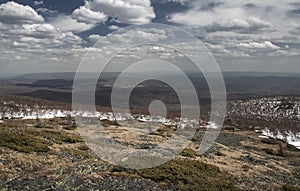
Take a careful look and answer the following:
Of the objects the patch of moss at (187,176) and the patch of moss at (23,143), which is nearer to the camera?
the patch of moss at (187,176)

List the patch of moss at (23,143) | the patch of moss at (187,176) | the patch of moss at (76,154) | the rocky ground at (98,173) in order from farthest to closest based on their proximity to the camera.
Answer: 1. the patch of moss at (76,154)
2. the patch of moss at (23,143)
3. the patch of moss at (187,176)
4. the rocky ground at (98,173)

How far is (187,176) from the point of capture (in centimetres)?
2530

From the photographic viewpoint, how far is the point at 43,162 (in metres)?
26.3

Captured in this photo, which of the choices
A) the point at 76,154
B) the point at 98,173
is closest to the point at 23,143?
the point at 76,154

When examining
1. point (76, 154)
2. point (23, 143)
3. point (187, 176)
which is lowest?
point (187, 176)

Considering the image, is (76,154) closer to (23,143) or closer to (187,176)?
(23,143)

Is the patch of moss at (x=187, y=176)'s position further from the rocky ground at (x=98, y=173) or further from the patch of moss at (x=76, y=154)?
the patch of moss at (x=76, y=154)

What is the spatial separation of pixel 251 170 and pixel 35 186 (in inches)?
909

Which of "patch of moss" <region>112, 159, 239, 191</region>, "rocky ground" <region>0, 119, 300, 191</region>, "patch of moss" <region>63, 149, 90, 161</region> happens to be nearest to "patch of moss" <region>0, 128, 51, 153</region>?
"rocky ground" <region>0, 119, 300, 191</region>

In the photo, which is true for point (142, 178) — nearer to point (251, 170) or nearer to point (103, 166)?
point (103, 166)

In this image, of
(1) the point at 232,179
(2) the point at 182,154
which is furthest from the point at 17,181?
(2) the point at 182,154

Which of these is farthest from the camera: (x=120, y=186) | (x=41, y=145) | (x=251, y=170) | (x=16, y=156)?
(x=251, y=170)

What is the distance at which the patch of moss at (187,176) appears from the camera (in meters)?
23.3

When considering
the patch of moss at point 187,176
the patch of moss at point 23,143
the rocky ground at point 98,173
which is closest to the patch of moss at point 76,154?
the rocky ground at point 98,173
